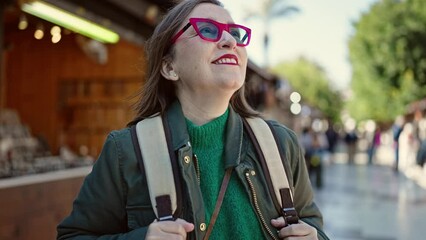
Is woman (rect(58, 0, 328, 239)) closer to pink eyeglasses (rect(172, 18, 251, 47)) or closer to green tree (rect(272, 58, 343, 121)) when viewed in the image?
pink eyeglasses (rect(172, 18, 251, 47))

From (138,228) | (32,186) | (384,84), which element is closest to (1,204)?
(32,186)

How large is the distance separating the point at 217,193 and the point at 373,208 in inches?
344

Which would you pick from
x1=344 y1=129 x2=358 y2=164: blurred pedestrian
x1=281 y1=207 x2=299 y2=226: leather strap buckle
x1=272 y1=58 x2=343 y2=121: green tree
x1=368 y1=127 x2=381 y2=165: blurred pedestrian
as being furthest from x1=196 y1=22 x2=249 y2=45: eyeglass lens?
x1=272 y1=58 x2=343 y2=121: green tree

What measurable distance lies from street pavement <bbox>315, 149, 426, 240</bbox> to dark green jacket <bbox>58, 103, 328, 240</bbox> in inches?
223

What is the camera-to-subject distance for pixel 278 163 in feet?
A: 5.08

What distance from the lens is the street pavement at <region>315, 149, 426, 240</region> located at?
23.5 ft

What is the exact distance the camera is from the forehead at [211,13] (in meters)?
1.64

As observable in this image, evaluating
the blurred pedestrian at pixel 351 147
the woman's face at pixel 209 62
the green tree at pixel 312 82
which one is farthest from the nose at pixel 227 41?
the green tree at pixel 312 82

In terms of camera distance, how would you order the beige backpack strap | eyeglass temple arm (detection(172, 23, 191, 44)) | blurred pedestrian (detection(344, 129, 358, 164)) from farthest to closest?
blurred pedestrian (detection(344, 129, 358, 164)) < eyeglass temple arm (detection(172, 23, 191, 44)) < the beige backpack strap

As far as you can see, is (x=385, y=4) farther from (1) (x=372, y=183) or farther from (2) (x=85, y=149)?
(2) (x=85, y=149)

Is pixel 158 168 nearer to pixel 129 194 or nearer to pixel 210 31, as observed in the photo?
pixel 129 194

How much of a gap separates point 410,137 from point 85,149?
11.9 metres

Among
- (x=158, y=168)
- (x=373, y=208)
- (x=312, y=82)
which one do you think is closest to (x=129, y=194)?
(x=158, y=168)

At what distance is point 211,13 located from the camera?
164 cm
